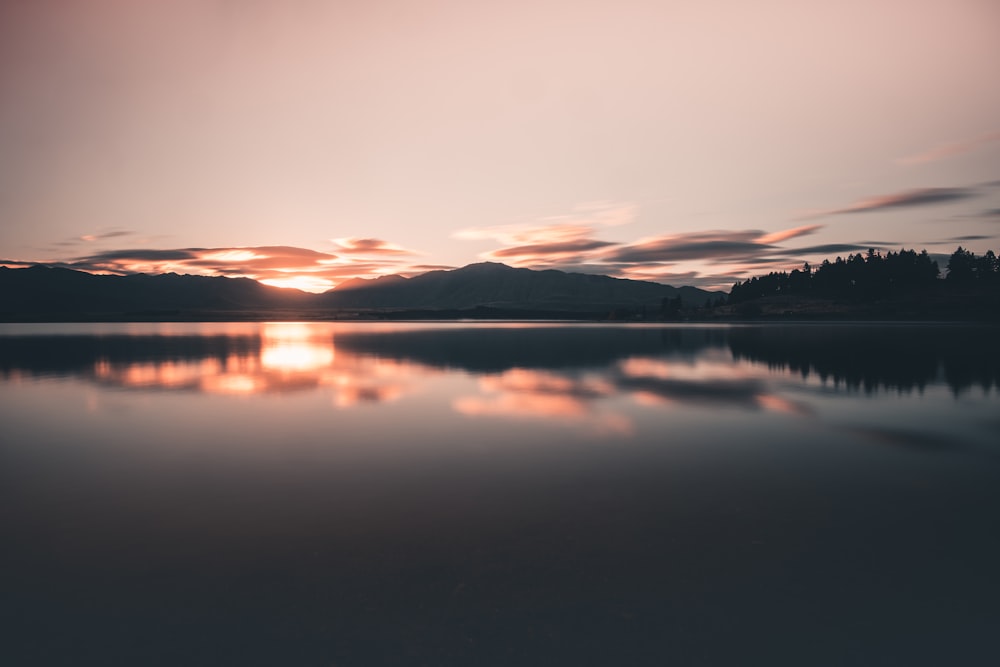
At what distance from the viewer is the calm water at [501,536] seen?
7059mm

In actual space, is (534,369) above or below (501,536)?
above

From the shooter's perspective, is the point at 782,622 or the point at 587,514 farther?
the point at 587,514

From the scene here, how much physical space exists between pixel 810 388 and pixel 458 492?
89.5 ft

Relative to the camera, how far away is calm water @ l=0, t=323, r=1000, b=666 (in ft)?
23.2

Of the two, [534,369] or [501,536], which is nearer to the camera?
[501,536]

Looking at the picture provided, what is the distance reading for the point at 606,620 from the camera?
7387 mm

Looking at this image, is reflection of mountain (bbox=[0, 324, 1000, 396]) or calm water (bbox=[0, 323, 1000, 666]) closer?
calm water (bbox=[0, 323, 1000, 666])

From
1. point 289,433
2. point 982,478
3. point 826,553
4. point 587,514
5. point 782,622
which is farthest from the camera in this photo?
point 289,433

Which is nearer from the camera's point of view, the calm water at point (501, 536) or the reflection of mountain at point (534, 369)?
the calm water at point (501, 536)

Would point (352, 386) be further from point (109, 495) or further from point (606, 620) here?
point (606, 620)

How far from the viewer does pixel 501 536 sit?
402 inches

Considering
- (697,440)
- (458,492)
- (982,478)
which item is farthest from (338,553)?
(982,478)

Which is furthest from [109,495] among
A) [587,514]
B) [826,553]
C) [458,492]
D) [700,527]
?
[826,553]

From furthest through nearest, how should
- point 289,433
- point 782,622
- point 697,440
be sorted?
point 289,433, point 697,440, point 782,622
